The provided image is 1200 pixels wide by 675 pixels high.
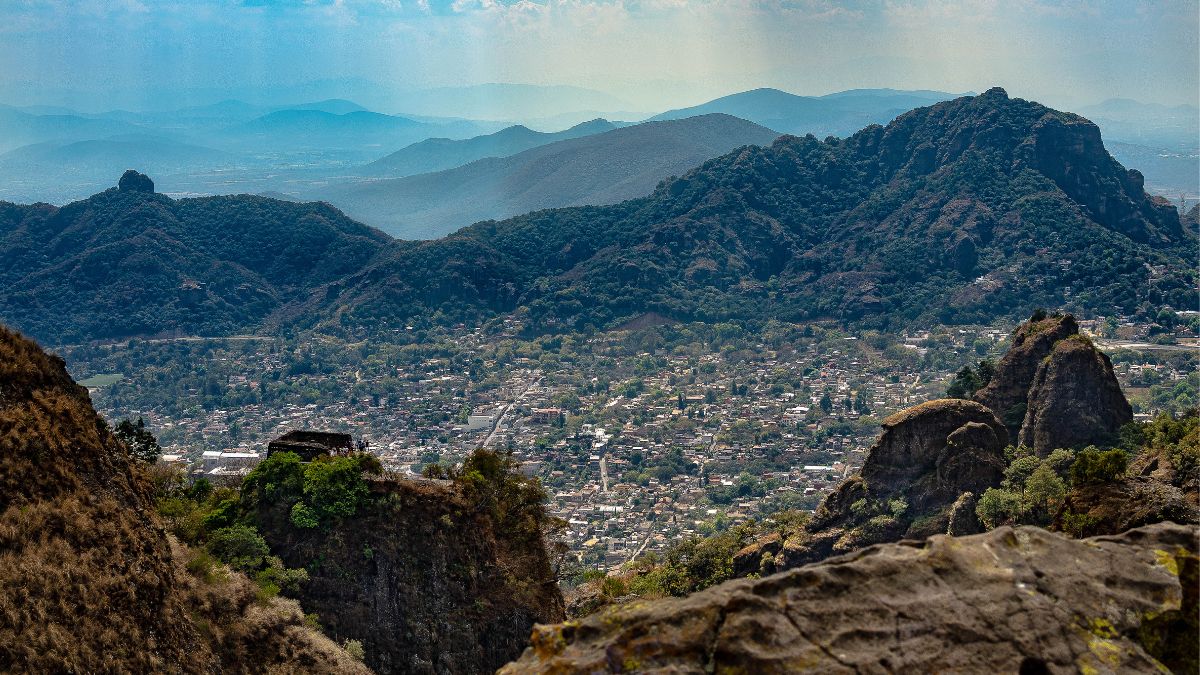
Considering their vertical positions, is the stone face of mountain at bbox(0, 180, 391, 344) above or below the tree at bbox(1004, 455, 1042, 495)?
above

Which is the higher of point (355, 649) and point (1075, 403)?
point (1075, 403)

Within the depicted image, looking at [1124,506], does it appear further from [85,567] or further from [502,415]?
[502,415]

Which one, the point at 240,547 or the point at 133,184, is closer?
the point at 240,547

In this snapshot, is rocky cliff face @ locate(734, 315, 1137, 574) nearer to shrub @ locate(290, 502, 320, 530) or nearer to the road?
shrub @ locate(290, 502, 320, 530)

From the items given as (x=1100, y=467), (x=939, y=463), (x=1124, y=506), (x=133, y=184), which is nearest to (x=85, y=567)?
(x=1124, y=506)

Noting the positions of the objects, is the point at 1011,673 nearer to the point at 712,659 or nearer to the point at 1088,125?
the point at 712,659

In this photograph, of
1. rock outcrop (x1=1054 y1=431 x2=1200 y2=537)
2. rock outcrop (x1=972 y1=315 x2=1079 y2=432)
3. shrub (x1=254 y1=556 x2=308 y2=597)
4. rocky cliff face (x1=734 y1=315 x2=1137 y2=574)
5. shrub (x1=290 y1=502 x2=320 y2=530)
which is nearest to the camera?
rock outcrop (x1=1054 y1=431 x2=1200 y2=537)

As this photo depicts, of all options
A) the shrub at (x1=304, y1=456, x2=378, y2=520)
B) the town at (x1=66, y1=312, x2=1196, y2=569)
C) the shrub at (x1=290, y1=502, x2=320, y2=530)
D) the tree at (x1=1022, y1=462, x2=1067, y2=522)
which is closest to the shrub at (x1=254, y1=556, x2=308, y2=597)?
the shrub at (x1=290, y1=502, x2=320, y2=530)
